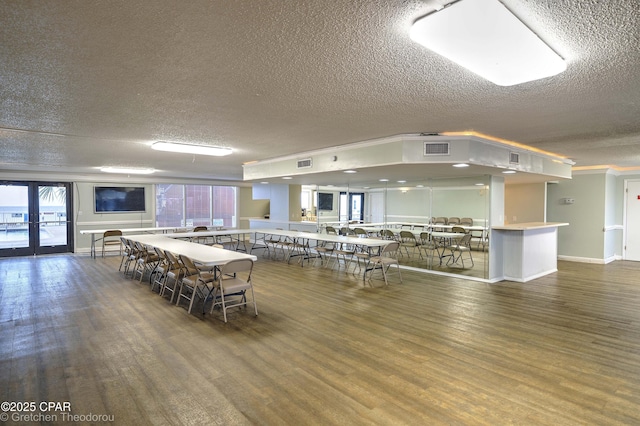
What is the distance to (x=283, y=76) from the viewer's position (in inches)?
108

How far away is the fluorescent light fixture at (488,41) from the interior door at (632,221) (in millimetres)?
9443

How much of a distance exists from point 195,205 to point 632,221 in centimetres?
1423

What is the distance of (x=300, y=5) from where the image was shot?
1.75m

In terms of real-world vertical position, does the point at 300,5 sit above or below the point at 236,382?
above

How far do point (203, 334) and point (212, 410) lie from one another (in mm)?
1543

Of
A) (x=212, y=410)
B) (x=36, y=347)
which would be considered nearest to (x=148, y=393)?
(x=212, y=410)

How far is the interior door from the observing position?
9.16m

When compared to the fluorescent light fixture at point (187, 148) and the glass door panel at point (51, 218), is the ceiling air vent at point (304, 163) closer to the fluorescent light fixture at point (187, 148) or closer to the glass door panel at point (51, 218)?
the fluorescent light fixture at point (187, 148)

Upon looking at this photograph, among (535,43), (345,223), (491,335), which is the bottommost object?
(491,335)

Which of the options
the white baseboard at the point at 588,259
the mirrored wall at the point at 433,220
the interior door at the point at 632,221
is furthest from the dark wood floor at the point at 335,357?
Result: the interior door at the point at 632,221

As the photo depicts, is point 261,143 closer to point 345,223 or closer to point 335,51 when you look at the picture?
point 335,51

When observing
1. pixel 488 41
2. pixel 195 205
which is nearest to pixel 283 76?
pixel 488 41

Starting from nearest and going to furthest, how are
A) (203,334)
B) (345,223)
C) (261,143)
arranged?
(203,334), (261,143), (345,223)

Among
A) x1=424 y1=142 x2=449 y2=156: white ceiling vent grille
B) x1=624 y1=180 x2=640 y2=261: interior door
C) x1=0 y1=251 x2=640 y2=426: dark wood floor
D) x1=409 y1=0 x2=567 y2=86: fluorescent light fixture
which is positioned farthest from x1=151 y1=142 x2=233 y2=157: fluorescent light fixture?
x1=624 y1=180 x2=640 y2=261: interior door
